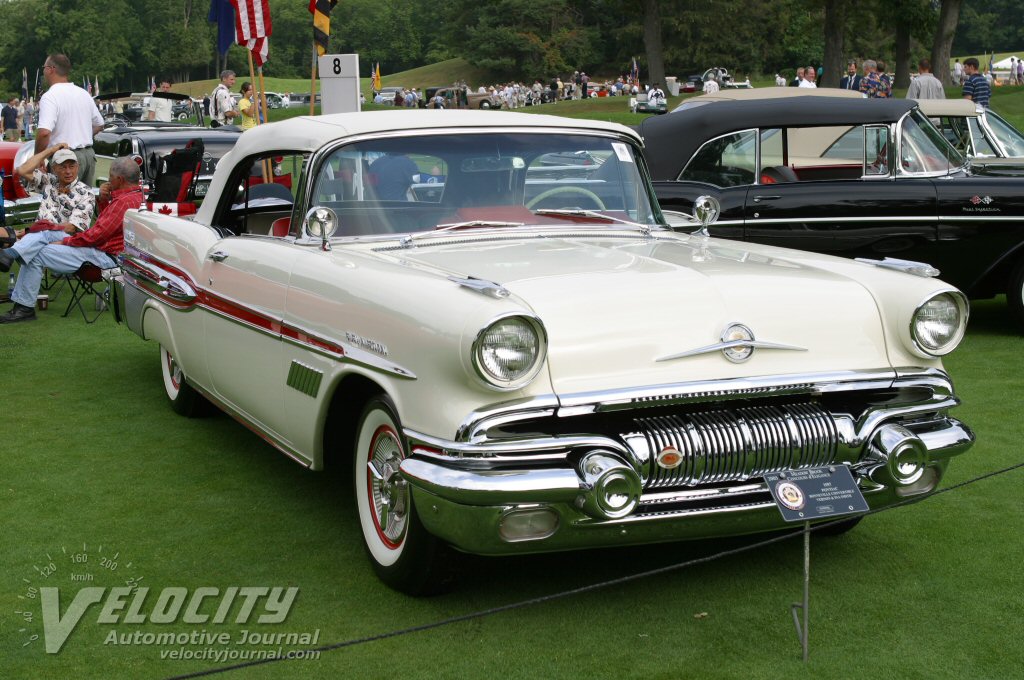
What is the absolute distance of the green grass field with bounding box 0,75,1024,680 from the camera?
3400mm

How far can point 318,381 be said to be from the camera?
4125mm

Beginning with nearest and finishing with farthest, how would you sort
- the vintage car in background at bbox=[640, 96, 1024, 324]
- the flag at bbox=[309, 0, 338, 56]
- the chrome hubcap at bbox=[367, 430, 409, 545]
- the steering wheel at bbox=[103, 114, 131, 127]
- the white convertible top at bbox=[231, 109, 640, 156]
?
the chrome hubcap at bbox=[367, 430, 409, 545]
the white convertible top at bbox=[231, 109, 640, 156]
the vintage car in background at bbox=[640, 96, 1024, 324]
the flag at bbox=[309, 0, 338, 56]
the steering wheel at bbox=[103, 114, 131, 127]

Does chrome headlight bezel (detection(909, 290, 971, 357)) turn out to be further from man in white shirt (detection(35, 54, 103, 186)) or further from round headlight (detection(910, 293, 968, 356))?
man in white shirt (detection(35, 54, 103, 186))

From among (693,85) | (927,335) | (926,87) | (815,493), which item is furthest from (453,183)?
(693,85)

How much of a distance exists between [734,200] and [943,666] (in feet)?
17.7

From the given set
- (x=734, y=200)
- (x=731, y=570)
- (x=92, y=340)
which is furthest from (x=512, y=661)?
(x=92, y=340)

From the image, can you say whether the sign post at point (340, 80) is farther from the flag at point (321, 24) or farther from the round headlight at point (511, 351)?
the round headlight at point (511, 351)

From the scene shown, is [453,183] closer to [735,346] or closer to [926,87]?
[735,346]

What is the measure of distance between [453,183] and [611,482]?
1.92 meters

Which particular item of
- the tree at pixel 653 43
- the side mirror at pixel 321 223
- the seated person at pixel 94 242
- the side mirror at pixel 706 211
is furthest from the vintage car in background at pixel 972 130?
the tree at pixel 653 43

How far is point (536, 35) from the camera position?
3440 inches

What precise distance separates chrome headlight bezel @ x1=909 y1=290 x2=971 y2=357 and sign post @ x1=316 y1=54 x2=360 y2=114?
9.56 metres

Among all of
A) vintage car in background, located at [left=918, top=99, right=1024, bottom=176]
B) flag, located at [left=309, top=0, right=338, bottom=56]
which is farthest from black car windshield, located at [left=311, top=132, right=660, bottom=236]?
flag, located at [left=309, top=0, right=338, bottom=56]
